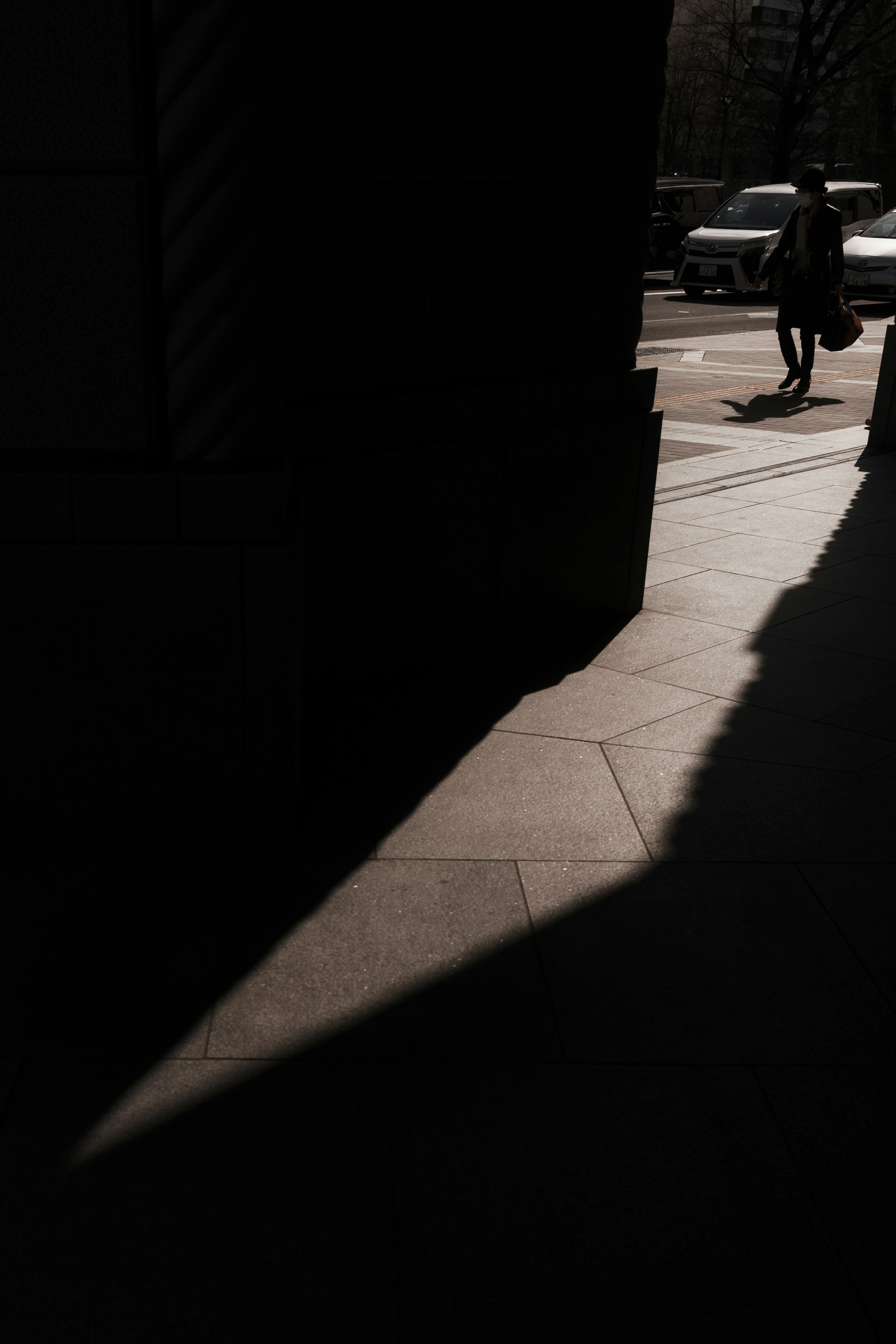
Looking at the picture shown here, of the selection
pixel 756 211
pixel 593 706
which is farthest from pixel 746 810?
pixel 756 211

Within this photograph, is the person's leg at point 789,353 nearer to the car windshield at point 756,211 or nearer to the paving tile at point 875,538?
the paving tile at point 875,538

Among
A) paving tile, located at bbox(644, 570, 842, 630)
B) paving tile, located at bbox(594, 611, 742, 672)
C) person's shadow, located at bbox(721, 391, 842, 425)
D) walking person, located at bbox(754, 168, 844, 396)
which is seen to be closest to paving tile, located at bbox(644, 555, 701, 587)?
paving tile, located at bbox(644, 570, 842, 630)

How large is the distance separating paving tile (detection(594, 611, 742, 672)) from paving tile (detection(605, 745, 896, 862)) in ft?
3.14

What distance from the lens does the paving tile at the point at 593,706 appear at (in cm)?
486

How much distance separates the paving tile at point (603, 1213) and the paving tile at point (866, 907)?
66cm

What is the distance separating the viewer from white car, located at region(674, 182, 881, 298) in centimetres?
2634

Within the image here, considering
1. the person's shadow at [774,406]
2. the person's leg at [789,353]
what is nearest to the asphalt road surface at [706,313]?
the person's leg at [789,353]

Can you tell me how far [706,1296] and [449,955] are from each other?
3.94 feet

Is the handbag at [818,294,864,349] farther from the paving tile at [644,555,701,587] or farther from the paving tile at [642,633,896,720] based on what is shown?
the paving tile at [642,633,896,720]

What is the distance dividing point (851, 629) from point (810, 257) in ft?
26.0

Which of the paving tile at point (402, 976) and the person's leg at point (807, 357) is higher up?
the person's leg at point (807, 357)

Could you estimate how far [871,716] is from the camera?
506 cm

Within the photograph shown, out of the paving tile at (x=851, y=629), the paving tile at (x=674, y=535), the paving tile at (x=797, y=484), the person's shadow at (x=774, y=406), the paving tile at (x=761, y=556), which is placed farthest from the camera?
the person's shadow at (x=774, y=406)

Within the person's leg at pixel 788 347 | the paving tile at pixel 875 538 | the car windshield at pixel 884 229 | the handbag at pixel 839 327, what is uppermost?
the car windshield at pixel 884 229
